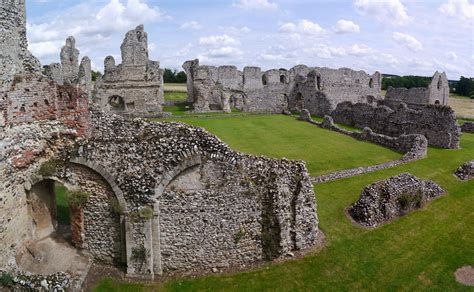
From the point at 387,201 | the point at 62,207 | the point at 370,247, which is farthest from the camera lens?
the point at 62,207

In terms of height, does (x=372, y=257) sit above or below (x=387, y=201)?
below

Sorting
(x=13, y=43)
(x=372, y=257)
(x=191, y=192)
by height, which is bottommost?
(x=372, y=257)

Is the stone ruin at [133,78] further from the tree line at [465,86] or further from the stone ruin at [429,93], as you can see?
the tree line at [465,86]

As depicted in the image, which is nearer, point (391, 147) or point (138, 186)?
point (138, 186)

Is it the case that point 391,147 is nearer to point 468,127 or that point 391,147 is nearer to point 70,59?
point 468,127

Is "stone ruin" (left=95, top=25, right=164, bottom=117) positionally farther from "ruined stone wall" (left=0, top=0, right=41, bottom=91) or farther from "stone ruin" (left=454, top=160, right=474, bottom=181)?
"ruined stone wall" (left=0, top=0, right=41, bottom=91)

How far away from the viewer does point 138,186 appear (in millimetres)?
12266

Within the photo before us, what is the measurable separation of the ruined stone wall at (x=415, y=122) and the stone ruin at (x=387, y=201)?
42.3 ft

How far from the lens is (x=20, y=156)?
40.0ft

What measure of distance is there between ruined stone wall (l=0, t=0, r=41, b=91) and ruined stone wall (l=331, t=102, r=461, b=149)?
27744mm

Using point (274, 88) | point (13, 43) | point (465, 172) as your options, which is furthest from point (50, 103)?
point (274, 88)

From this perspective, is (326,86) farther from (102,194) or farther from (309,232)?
(102,194)

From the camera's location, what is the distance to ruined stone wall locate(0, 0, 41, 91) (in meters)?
11.5

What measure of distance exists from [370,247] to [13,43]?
14.0 m
